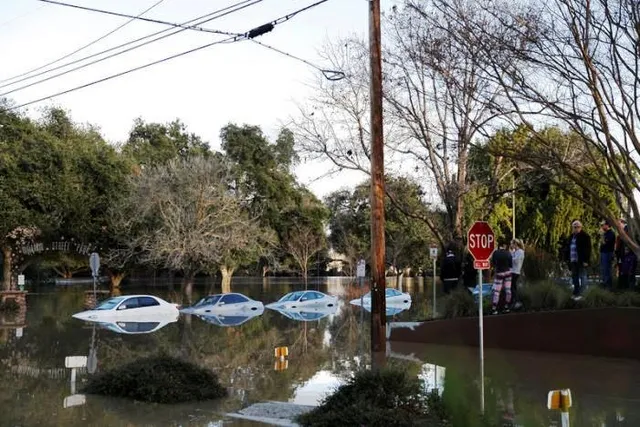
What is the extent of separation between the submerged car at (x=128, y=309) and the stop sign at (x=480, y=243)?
2077 centimetres

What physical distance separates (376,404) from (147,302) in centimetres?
2509

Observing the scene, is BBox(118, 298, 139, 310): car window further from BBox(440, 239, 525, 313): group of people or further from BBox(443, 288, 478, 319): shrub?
BBox(440, 239, 525, 313): group of people

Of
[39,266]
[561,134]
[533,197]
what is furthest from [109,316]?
[39,266]

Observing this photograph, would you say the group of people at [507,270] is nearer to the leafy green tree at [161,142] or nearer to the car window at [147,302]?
the car window at [147,302]

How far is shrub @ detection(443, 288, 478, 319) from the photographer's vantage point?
20.7m

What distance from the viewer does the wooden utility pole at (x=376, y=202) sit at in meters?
15.5

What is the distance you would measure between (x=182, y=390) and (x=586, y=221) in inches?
1746

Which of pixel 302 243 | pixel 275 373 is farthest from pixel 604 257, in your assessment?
pixel 302 243

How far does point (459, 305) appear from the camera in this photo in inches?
822

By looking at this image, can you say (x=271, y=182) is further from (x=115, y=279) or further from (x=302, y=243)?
(x=115, y=279)

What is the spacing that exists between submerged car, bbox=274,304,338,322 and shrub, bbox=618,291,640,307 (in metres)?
16.6

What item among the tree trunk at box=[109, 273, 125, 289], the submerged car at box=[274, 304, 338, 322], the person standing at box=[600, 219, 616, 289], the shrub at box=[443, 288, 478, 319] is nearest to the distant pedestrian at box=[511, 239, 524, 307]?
the shrub at box=[443, 288, 478, 319]

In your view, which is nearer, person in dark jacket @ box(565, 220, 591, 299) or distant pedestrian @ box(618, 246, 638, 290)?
person in dark jacket @ box(565, 220, 591, 299)

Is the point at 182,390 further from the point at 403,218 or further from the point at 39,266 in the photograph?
the point at 39,266
